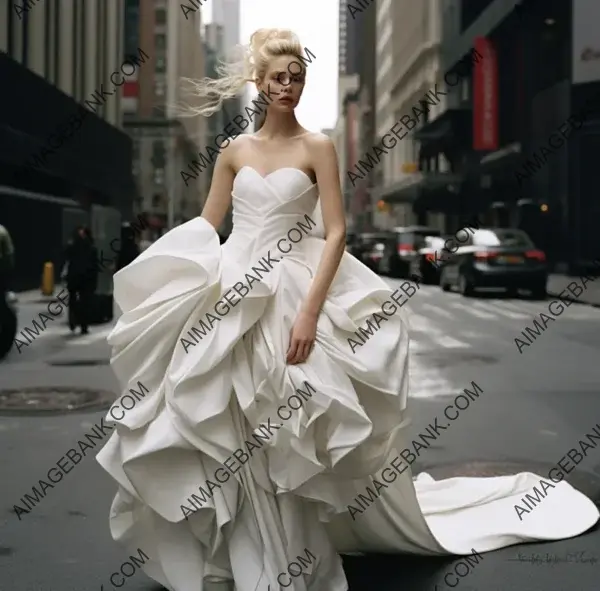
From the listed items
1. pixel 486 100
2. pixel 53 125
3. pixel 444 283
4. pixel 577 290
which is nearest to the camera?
pixel 577 290

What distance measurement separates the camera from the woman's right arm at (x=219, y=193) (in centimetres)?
393

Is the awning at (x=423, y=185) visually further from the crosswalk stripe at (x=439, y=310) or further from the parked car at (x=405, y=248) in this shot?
the crosswalk stripe at (x=439, y=310)

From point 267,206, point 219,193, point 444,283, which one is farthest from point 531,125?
point 267,206

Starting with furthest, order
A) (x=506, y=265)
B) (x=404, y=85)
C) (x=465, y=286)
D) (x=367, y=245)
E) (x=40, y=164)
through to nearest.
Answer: (x=404, y=85), (x=367, y=245), (x=40, y=164), (x=465, y=286), (x=506, y=265)

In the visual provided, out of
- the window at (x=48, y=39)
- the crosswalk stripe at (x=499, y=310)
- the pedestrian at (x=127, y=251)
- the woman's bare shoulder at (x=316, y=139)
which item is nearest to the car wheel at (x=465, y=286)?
the crosswalk stripe at (x=499, y=310)

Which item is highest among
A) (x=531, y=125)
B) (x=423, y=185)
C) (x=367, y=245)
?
(x=531, y=125)

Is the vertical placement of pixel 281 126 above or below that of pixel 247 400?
above

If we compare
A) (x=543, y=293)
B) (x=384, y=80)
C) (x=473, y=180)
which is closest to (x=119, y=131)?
(x=473, y=180)

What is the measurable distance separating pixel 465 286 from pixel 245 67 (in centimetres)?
2169

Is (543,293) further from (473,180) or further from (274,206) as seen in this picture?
(473,180)

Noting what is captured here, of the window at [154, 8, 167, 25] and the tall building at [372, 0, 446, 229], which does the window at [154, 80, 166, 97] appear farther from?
the tall building at [372, 0, 446, 229]

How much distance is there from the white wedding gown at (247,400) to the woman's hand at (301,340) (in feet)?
0.09

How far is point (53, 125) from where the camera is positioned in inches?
1238
